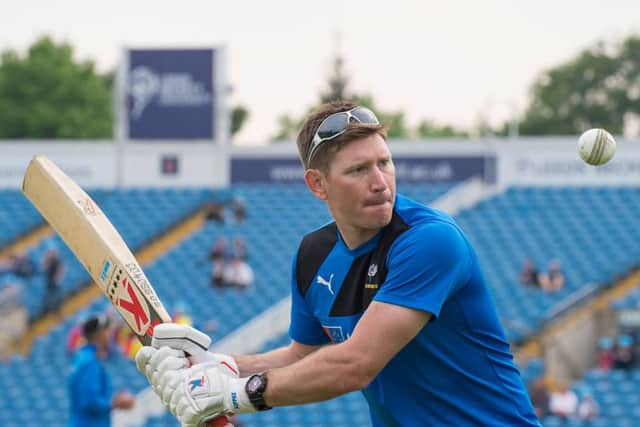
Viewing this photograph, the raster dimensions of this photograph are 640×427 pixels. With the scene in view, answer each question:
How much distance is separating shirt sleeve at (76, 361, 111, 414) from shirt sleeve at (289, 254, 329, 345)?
14.3 ft

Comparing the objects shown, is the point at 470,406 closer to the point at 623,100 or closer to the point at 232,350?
the point at 232,350

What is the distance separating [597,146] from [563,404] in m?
9.26

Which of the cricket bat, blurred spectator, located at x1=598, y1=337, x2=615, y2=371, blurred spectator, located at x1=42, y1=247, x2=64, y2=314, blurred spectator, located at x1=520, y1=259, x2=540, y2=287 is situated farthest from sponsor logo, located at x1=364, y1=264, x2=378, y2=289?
blurred spectator, located at x1=42, y1=247, x2=64, y2=314

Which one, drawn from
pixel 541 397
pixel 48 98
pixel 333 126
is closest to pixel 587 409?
pixel 541 397

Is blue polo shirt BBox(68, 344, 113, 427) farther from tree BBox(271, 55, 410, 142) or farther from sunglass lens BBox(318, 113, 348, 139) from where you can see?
tree BBox(271, 55, 410, 142)

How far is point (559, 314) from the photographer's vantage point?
17.3 metres

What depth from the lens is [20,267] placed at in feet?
64.0

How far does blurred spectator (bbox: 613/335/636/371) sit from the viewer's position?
15484 mm

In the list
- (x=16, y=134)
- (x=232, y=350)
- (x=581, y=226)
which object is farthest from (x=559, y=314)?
(x=16, y=134)

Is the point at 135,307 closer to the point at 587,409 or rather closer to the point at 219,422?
the point at 219,422

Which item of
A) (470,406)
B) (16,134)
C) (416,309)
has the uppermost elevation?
(416,309)

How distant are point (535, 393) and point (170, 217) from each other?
377 inches

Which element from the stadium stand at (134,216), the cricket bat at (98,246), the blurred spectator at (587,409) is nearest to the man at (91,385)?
the cricket bat at (98,246)

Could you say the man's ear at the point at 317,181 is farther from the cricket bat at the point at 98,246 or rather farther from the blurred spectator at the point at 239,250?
the blurred spectator at the point at 239,250
